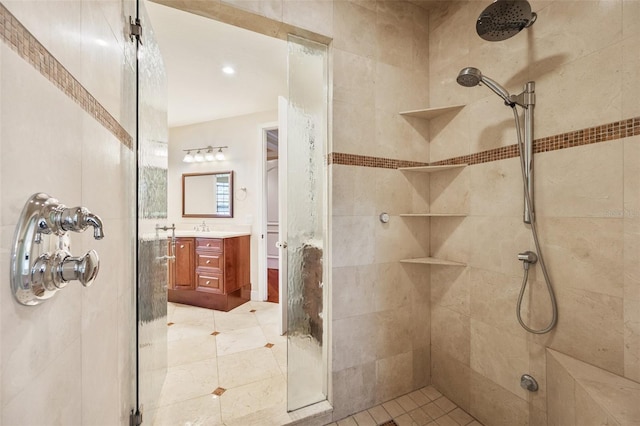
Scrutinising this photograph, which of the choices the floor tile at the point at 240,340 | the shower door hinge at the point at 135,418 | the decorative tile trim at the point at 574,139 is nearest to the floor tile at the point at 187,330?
the floor tile at the point at 240,340

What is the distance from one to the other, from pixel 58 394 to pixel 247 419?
4.05ft

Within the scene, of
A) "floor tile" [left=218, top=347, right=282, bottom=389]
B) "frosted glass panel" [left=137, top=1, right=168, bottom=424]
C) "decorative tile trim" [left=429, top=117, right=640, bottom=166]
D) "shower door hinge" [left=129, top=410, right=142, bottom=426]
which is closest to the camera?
"decorative tile trim" [left=429, top=117, right=640, bottom=166]

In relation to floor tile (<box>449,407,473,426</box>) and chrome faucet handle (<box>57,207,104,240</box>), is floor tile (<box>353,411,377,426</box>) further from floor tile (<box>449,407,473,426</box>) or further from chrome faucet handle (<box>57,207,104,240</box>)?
chrome faucet handle (<box>57,207,104,240</box>)

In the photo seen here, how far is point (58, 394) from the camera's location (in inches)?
23.5

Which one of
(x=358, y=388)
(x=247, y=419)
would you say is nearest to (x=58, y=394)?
(x=247, y=419)

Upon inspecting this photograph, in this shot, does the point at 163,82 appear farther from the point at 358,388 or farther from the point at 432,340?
the point at 432,340

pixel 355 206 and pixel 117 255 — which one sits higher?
pixel 355 206

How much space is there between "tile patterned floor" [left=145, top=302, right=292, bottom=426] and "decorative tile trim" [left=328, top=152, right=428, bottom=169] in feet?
5.04

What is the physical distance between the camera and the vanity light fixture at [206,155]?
388 cm

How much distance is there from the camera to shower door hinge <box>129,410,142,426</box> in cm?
119

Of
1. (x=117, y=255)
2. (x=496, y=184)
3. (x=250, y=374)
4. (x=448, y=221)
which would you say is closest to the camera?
(x=117, y=255)

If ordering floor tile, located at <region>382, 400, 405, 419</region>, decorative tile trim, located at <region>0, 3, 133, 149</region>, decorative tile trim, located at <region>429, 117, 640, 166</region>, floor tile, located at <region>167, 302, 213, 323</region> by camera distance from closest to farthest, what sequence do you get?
decorative tile trim, located at <region>0, 3, 133, 149</region> → decorative tile trim, located at <region>429, 117, 640, 166</region> → floor tile, located at <region>382, 400, 405, 419</region> → floor tile, located at <region>167, 302, 213, 323</region>

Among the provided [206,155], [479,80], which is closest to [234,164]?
[206,155]

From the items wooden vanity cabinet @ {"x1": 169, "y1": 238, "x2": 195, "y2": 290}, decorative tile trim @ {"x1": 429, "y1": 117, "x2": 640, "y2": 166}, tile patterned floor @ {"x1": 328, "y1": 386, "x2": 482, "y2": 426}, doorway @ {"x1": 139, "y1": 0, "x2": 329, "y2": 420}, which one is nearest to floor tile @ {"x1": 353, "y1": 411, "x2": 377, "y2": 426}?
tile patterned floor @ {"x1": 328, "y1": 386, "x2": 482, "y2": 426}
